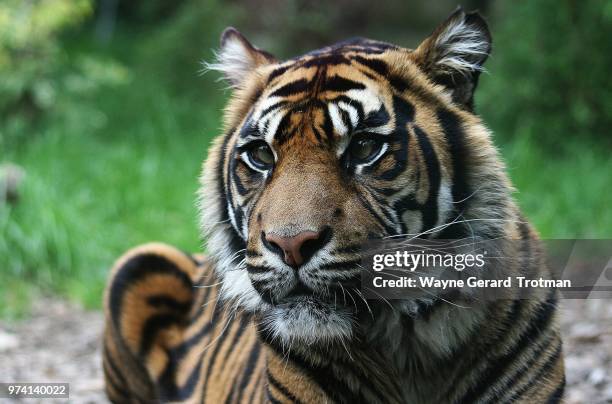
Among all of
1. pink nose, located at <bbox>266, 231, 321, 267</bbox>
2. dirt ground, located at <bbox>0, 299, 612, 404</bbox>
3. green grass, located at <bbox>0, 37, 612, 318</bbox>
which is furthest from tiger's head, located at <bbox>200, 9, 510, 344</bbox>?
green grass, located at <bbox>0, 37, 612, 318</bbox>

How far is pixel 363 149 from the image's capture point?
8.43 ft

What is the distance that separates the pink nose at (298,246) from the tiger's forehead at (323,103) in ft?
1.17

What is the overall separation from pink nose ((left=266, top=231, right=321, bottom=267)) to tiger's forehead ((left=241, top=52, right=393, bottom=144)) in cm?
36

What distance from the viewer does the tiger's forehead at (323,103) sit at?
8.49 feet

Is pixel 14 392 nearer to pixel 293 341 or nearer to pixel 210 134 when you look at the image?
pixel 293 341

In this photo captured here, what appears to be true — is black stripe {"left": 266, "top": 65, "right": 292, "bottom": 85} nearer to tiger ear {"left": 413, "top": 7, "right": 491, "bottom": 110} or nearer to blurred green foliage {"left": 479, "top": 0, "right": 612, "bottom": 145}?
tiger ear {"left": 413, "top": 7, "right": 491, "bottom": 110}

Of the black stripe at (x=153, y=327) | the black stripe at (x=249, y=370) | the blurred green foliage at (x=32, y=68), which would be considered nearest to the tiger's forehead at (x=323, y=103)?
the black stripe at (x=249, y=370)

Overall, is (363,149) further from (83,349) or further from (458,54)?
(83,349)

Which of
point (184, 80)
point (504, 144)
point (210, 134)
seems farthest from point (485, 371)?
point (184, 80)

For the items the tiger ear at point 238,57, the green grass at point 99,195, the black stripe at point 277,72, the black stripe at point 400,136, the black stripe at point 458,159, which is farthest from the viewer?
the green grass at point 99,195

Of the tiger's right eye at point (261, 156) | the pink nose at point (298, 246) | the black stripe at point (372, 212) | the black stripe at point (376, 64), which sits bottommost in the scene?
the pink nose at point (298, 246)

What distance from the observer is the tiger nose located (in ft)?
7.70

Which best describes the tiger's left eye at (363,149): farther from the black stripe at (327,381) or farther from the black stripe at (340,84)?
the black stripe at (327,381)

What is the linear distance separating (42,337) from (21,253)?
101cm
